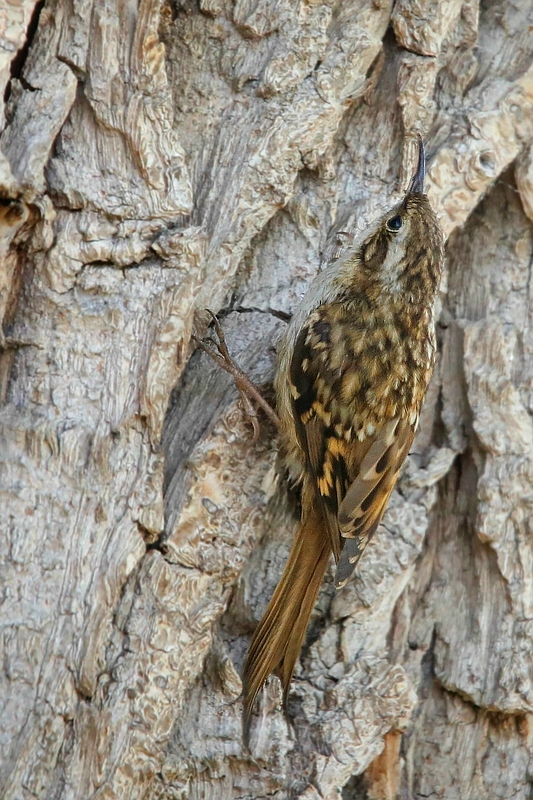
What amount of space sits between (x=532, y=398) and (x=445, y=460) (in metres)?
0.29

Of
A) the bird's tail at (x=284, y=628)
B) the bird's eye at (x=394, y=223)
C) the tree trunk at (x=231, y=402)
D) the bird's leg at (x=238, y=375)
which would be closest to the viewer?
the tree trunk at (x=231, y=402)

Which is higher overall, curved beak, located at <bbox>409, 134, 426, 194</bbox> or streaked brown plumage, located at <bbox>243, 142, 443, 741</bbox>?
curved beak, located at <bbox>409, 134, 426, 194</bbox>

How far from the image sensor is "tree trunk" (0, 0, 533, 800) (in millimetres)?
1870

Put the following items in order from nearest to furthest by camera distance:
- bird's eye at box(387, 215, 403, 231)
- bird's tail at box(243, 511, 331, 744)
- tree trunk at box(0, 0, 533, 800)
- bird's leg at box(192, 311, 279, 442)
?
tree trunk at box(0, 0, 533, 800) → bird's tail at box(243, 511, 331, 744) → bird's leg at box(192, 311, 279, 442) → bird's eye at box(387, 215, 403, 231)

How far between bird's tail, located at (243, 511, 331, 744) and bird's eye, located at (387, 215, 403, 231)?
0.84 m

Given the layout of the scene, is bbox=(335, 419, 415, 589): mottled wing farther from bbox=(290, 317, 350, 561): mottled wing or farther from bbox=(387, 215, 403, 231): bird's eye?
bbox=(387, 215, 403, 231): bird's eye

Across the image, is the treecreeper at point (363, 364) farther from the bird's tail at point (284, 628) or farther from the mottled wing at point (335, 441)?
the bird's tail at point (284, 628)

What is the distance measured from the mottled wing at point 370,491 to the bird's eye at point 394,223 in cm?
49

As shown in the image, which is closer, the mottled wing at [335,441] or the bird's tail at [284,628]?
the bird's tail at [284,628]

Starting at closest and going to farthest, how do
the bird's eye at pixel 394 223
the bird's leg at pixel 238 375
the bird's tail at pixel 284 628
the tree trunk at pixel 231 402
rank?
the tree trunk at pixel 231 402 < the bird's tail at pixel 284 628 < the bird's leg at pixel 238 375 < the bird's eye at pixel 394 223

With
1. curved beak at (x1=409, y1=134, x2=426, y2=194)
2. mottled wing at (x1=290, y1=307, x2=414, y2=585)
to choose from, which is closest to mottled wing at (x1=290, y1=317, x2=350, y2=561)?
mottled wing at (x1=290, y1=307, x2=414, y2=585)

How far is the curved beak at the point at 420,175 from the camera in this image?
7.25ft

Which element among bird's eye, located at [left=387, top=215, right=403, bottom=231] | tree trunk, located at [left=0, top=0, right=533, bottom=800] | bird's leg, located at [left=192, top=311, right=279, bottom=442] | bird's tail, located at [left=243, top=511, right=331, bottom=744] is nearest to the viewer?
tree trunk, located at [left=0, top=0, right=533, bottom=800]

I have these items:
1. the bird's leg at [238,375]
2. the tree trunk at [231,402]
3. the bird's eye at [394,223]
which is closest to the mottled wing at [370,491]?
the tree trunk at [231,402]
